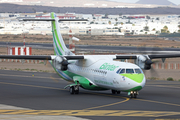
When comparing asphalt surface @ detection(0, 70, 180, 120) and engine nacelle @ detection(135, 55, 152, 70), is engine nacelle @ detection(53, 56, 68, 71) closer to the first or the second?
asphalt surface @ detection(0, 70, 180, 120)

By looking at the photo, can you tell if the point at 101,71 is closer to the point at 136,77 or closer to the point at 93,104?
the point at 136,77

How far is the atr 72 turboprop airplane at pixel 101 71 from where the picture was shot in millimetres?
24500

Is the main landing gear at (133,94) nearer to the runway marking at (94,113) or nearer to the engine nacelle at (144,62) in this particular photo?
the engine nacelle at (144,62)

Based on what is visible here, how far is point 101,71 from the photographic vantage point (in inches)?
1061

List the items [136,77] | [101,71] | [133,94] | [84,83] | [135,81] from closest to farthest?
1. [135,81]
2. [136,77]
3. [133,94]
4. [101,71]
5. [84,83]

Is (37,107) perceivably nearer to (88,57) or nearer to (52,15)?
(88,57)

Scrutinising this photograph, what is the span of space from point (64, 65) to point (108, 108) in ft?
24.5

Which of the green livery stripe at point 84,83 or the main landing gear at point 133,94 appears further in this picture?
the green livery stripe at point 84,83

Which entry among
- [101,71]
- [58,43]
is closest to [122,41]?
[58,43]

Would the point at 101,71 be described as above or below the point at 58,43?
below

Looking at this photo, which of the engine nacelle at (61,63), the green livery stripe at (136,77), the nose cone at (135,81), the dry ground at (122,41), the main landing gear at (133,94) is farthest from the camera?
the dry ground at (122,41)

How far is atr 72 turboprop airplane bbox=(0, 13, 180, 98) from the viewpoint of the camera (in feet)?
80.4

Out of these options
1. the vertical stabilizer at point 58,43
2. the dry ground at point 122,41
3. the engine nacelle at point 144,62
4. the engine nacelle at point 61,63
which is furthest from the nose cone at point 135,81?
the dry ground at point 122,41

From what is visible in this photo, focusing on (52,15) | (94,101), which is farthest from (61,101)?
(52,15)
